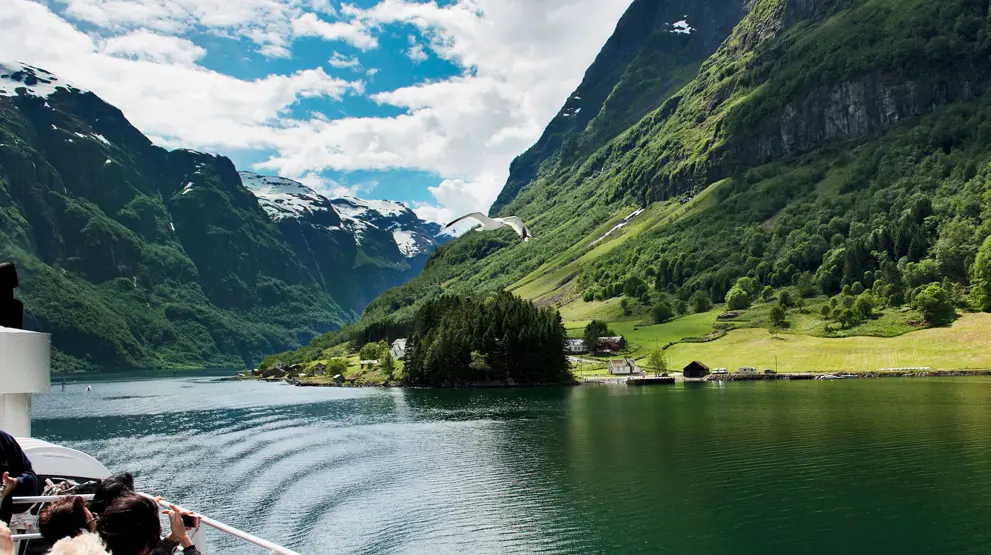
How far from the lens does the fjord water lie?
4175 cm

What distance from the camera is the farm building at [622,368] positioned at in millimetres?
183000

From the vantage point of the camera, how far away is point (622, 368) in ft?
602

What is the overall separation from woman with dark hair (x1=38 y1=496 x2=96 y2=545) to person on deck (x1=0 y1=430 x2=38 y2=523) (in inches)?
139

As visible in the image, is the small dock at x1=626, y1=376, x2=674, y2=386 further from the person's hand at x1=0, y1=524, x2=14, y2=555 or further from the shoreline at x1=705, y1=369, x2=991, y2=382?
the person's hand at x1=0, y1=524, x2=14, y2=555

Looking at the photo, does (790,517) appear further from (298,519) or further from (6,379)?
(6,379)

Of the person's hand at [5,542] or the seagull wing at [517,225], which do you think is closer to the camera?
the person's hand at [5,542]

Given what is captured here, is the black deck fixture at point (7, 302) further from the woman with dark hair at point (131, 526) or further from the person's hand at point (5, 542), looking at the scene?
the person's hand at point (5, 542)

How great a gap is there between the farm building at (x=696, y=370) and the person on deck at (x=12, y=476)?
170241 mm

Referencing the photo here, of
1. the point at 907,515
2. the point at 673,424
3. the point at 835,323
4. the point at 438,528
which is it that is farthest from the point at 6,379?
the point at 835,323

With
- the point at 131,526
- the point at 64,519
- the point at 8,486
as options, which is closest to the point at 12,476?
the point at 8,486

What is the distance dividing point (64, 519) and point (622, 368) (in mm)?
179732

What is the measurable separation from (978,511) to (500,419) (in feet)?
207

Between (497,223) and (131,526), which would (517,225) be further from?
(131,526)

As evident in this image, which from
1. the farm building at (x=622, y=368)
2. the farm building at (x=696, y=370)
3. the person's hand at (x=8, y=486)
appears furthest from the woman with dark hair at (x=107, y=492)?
the farm building at (x=622, y=368)
